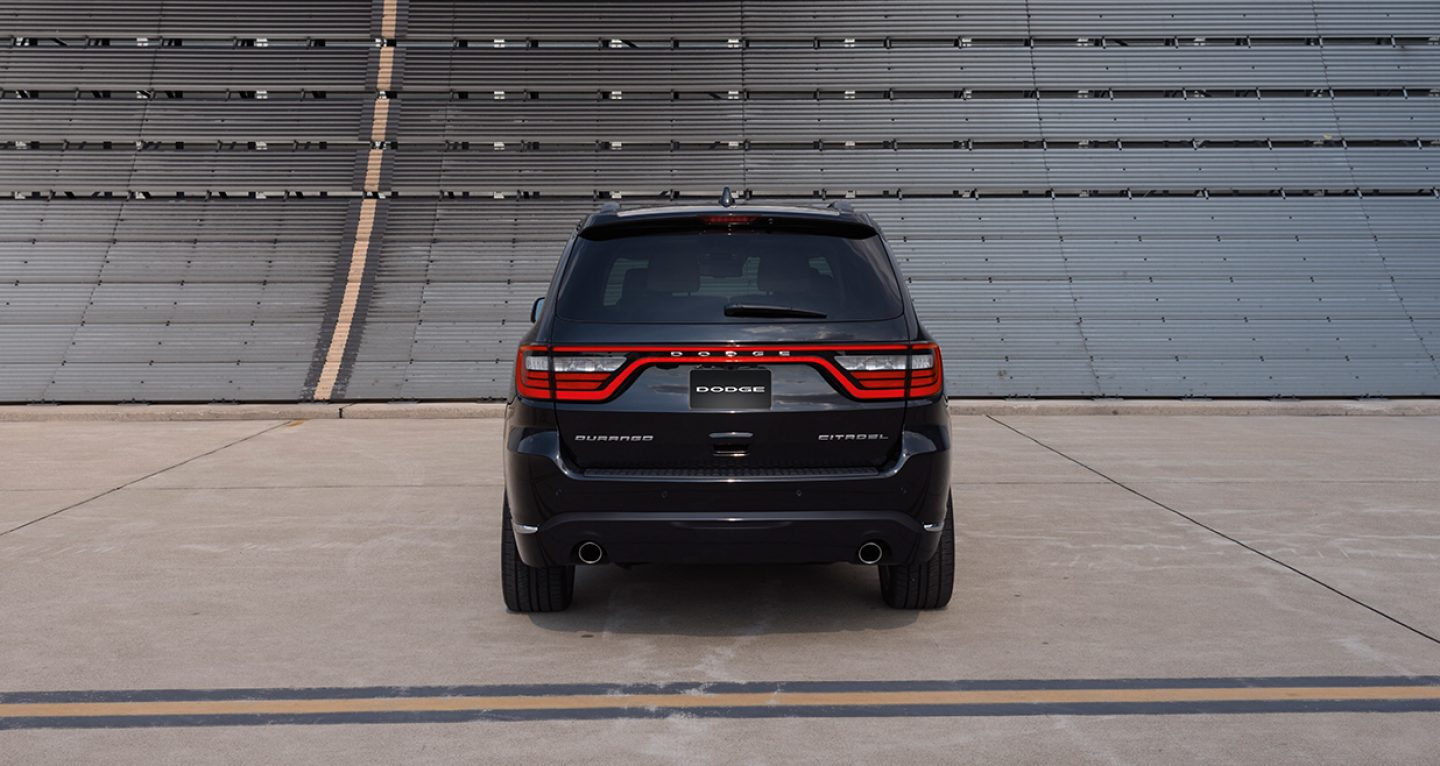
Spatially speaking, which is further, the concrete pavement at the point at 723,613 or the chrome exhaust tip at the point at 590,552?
the chrome exhaust tip at the point at 590,552

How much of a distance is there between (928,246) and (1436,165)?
23.1 feet

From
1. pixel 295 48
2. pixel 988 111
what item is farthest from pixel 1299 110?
pixel 295 48

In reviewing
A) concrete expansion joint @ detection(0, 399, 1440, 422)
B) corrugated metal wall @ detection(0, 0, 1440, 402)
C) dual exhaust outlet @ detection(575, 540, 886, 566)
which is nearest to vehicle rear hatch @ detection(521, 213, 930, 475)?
dual exhaust outlet @ detection(575, 540, 886, 566)

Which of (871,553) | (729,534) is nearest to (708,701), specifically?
(729,534)

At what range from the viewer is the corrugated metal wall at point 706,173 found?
14766 mm

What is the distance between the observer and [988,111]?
17422 mm

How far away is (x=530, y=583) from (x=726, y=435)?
4.20 ft

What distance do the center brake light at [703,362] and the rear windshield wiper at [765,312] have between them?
0.53 feet

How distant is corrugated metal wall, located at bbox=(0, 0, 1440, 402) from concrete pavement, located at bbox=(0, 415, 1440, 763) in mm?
5433

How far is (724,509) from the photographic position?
15.6 ft

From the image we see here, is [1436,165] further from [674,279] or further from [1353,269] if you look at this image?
[674,279]

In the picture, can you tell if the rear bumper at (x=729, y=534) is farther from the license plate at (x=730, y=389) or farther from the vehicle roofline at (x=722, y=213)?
the vehicle roofline at (x=722, y=213)

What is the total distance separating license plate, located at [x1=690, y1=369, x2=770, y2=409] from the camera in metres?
4.79

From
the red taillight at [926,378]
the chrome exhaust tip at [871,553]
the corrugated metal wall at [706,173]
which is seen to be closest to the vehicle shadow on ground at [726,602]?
the chrome exhaust tip at [871,553]
